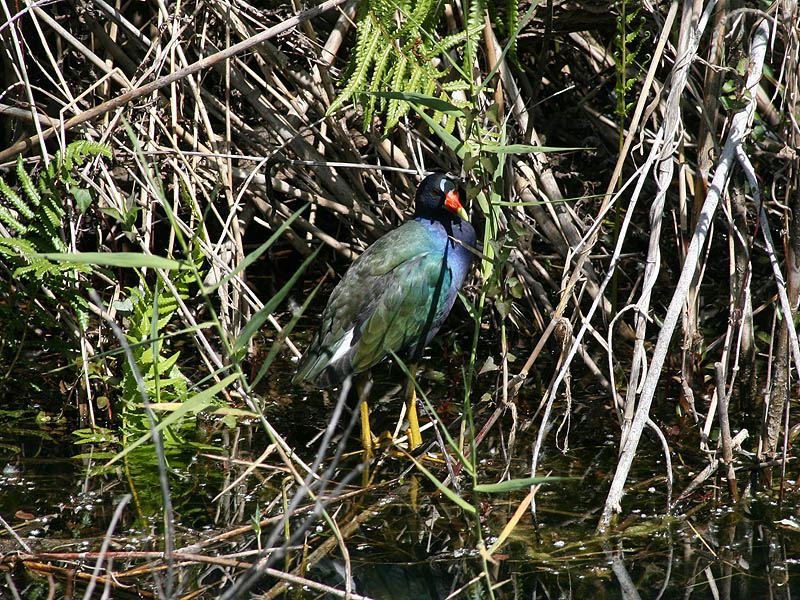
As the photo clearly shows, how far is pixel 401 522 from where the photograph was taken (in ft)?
8.70

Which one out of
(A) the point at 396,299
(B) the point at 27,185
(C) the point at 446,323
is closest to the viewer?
(B) the point at 27,185

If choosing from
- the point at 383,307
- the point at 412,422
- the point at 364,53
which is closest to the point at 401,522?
the point at 412,422

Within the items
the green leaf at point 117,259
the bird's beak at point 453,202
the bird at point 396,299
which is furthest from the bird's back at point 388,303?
the green leaf at point 117,259

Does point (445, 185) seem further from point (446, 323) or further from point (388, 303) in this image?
point (446, 323)

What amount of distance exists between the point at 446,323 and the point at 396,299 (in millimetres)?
951

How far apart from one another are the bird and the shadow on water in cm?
31

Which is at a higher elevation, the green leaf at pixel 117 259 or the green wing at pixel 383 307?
the green leaf at pixel 117 259

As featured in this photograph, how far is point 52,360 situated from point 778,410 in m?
2.84

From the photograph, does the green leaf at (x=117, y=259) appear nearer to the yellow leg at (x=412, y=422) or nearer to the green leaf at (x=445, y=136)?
the green leaf at (x=445, y=136)

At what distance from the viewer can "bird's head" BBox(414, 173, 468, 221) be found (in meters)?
3.11

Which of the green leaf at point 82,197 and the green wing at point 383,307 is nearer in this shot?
the green leaf at point 82,197

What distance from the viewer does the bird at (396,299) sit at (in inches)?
121

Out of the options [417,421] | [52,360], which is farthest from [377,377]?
[52,360]

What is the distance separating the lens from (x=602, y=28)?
3.42 meters
